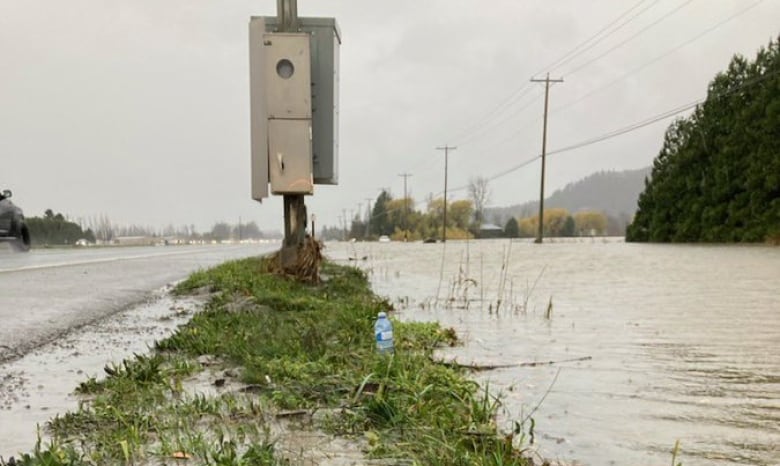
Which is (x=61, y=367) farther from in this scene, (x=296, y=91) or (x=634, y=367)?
(x=296, y=91)

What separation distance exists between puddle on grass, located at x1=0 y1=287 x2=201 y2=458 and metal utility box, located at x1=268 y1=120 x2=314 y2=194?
6.74ft

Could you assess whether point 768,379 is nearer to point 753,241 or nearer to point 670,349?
point 670,349

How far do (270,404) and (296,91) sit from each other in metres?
5.16

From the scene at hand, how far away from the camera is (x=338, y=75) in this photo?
25.6 ft

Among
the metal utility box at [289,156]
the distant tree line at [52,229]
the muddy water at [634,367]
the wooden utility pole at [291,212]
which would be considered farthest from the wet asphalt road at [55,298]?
the distant tree line at [52,229]

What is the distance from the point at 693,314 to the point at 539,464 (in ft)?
16.1

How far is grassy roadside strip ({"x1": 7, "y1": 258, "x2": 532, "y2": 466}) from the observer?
2.01m

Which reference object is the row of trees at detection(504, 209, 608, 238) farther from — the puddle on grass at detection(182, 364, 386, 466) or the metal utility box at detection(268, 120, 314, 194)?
the puddle on grass at detection(182, 364, 386, 466)

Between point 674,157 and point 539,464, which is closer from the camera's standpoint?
point 539,464

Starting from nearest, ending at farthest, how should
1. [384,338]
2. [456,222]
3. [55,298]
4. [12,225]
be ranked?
[384,338], [55,298], [12,225], [456,222]

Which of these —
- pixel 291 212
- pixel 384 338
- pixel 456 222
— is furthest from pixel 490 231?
pixel 384 338

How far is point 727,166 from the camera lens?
33.5 meters

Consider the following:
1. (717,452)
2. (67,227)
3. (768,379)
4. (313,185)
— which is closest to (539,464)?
(717,452)

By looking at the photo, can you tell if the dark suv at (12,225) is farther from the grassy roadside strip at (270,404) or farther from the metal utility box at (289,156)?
the grassy roadside strip at (270,404)
